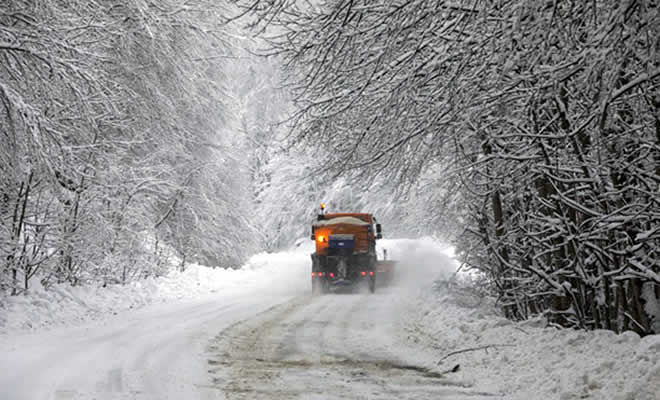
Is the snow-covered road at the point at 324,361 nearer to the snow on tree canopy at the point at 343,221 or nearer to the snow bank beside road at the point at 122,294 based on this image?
the snow bank beside road at the point at 122,294

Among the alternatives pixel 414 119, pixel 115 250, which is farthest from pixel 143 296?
pixel 414 119

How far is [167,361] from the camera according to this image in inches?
283

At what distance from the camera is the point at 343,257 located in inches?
781

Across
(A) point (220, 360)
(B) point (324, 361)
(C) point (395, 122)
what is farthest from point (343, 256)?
(C) point (395, 122)

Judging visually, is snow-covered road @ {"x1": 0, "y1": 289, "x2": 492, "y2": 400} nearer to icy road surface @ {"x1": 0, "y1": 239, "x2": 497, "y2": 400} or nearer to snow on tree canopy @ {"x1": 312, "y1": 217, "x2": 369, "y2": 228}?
icy road surface @ {"x1": 0, "y1": 239, "x2": 497, "y2": 400}

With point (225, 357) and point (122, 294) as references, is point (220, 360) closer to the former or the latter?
point (225, 357)

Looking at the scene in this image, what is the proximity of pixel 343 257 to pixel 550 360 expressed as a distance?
13.9 metres

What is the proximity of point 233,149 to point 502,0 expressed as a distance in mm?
17492

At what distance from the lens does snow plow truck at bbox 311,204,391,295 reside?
64.3 feet

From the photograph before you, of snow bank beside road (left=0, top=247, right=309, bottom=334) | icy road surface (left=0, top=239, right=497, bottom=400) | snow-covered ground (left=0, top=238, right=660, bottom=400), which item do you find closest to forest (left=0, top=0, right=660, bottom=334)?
snow bank beside road (left=0, top=247, right=309, bottom=334)

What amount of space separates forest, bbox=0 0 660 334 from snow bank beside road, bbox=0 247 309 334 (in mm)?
467

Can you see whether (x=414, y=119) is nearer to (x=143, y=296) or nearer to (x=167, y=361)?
(x=167, y=361)

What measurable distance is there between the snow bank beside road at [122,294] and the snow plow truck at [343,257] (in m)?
1.12

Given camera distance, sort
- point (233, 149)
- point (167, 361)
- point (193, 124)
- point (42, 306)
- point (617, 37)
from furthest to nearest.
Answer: point (233, 149)
point (193, 124)
point (42, 306)
point (167, 361)
point (617, 37)
